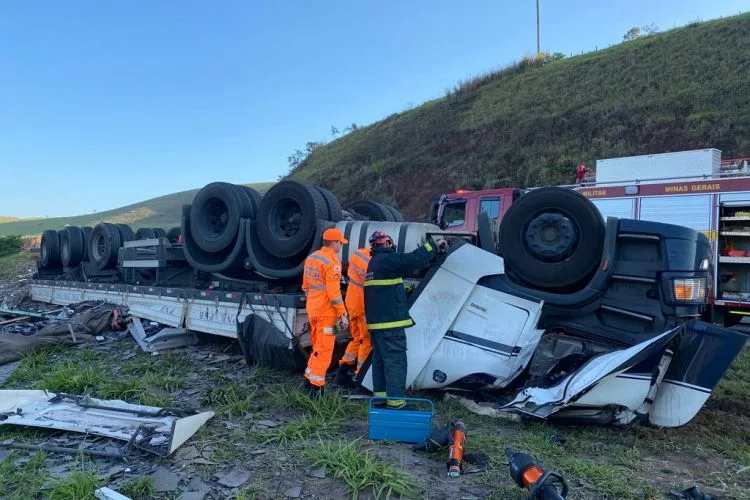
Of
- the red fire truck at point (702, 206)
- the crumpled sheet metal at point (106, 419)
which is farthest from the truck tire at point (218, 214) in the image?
the red fire truck at point (702, 206)

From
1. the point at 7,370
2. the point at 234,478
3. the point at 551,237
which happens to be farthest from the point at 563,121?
the point at 234,478

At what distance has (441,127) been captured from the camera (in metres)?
22.9

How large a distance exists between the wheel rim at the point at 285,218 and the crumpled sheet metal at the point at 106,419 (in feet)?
7.14

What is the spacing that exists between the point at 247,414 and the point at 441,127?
66.8 ft

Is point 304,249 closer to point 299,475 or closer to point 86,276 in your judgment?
point 299,475

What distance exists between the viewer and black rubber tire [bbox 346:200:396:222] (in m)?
6.94

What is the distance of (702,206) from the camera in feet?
24.6

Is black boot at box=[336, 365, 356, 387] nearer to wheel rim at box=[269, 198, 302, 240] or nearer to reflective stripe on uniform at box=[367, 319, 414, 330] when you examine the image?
reflective stripe on uniform at box=[367, 319, 414, 330]

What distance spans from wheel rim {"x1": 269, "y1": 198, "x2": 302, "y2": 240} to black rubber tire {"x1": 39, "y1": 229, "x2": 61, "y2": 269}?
6.44 meters

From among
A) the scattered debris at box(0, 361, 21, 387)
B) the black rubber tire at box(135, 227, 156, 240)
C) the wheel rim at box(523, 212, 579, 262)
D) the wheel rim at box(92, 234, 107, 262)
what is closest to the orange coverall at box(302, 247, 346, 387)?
the wheel rim at box(523, 212, 579, 262)

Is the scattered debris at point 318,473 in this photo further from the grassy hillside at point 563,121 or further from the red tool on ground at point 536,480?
the grassy hillside at point 563,121

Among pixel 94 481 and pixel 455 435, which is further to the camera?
pixel 455 435

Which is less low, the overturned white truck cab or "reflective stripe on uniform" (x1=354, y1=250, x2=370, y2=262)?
"reflective stripe on uniform" (x1=354, y1=250, x2=370, y2=262)

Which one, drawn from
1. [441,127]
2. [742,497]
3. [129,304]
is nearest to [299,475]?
[742,497]
